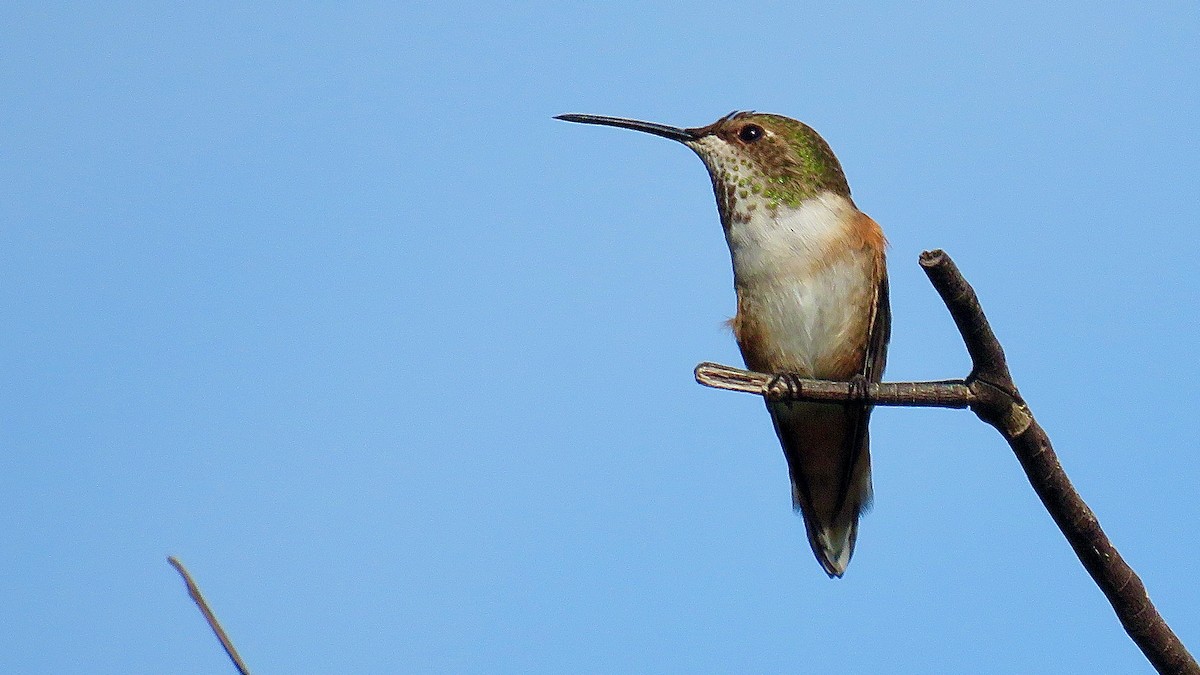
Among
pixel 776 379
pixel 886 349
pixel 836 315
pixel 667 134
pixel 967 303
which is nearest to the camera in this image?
pixel 967 303

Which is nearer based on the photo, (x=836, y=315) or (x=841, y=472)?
(x=836, y=315)

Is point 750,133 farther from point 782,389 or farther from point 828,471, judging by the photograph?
point 782,389

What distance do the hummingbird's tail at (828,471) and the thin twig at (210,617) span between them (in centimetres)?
403

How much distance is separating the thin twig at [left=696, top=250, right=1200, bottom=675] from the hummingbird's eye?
2.46m

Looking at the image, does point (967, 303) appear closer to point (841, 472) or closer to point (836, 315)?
point (836, 315)

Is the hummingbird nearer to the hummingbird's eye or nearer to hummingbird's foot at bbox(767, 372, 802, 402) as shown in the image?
the hummingbird's eye

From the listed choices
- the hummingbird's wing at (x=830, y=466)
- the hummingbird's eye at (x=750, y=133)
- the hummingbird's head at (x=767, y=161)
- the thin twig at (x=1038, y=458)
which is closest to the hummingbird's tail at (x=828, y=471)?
the hummingbird's wing at (x=830, y=466)

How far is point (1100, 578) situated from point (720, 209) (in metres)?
2.90

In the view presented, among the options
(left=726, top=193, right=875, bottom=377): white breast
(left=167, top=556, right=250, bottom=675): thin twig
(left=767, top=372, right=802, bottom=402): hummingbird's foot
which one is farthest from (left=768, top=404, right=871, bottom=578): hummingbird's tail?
(left=167, top=556, right=250, bottom=675): thin twig

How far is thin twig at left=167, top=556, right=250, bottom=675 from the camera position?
250cm

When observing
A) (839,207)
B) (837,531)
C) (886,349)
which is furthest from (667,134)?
(837,531)

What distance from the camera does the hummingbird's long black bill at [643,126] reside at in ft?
22.2

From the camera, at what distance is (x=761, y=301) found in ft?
19.4

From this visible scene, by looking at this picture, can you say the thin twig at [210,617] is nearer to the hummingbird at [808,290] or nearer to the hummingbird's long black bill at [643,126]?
the hummingbird at [808,290]
